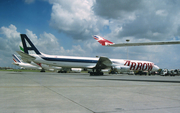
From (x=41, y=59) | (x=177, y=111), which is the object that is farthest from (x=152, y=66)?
(x=177, y=111)

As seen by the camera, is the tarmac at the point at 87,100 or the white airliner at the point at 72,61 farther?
the white airliner at the point at 72,61

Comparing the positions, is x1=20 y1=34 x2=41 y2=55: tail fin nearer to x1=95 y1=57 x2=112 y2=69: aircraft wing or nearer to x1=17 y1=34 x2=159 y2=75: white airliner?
x1=17 y1=34 x2=159 y2=75: white airliner

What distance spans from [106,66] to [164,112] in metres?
29.9

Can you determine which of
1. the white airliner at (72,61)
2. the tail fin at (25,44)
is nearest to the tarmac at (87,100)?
the white airliner at (72,61)

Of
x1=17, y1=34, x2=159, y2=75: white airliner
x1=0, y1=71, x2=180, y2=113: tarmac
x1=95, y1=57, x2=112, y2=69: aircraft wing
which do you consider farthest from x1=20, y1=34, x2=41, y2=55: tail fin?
x1=0, y1=71, x2=180, y2=113: tarmac

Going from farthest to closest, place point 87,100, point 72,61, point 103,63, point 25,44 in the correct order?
1. point 72,61
2. point 25,44
3. point 103,63
4. point 87,100

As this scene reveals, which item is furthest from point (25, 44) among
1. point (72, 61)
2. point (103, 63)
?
point (103, 63)

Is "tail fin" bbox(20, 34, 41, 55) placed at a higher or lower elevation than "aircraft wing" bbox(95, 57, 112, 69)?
higher

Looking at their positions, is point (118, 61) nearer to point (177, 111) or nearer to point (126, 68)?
point (126, 68)

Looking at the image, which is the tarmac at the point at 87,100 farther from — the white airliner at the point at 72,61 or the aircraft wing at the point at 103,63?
the white airliner at the point at 72,61

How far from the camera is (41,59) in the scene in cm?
3681

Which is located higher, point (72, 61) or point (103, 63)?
point (72, 61)

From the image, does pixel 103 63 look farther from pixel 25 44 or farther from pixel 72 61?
pixel 25 44

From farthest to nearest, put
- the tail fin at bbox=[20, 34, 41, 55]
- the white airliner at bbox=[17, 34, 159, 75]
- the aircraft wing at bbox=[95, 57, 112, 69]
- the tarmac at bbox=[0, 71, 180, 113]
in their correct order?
the tail fin at bbox=[20, 34, 41, 55], the white airliner at bbox=[17, 34, 159, 75], the aircraft wing at bbox=[95, 57, 112, 69], the tarmac at bbox=[0, 71, 180, 113]
